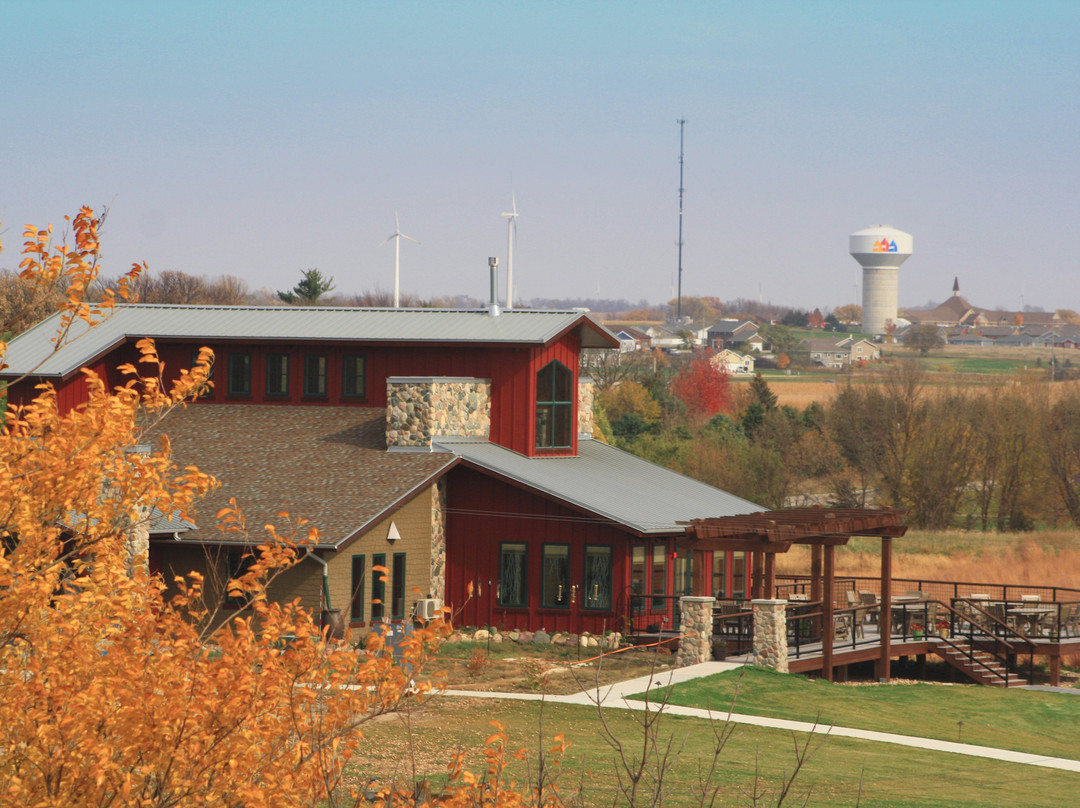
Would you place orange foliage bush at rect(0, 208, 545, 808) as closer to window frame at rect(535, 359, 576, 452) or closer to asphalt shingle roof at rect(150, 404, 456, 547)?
asphalt shingle roof at rect(150, 404, 456, 547)

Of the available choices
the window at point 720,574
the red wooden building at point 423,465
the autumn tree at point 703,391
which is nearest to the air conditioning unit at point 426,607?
the red wooden building at point 423,465

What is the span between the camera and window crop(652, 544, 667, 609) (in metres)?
28.8

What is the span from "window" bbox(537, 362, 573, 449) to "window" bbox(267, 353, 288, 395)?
650 cm

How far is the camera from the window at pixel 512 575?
95.9 ft

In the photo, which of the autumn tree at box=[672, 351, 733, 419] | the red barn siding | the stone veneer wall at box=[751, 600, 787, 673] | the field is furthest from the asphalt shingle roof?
the field

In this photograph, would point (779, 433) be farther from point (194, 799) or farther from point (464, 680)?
point (194, 799)

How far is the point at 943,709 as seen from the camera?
77.2 feet

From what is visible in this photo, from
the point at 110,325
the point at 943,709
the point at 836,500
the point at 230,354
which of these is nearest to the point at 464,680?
the point at 943,709

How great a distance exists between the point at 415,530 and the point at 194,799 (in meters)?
20.6

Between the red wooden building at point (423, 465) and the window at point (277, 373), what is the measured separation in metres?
0.06

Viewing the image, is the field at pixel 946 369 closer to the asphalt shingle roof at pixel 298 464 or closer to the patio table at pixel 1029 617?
the patio table at pixel 1029 617

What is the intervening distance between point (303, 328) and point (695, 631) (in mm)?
13286

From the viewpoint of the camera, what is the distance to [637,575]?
28.7 metres

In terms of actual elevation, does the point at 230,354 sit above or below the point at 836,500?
above
